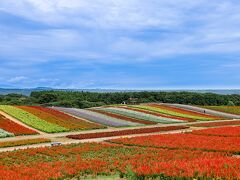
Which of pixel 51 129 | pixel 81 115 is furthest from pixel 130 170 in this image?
pixel 81 115

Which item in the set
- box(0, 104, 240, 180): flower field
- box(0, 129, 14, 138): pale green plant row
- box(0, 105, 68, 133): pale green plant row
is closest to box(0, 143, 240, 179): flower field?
box(0, 104, 240, 180): flower field

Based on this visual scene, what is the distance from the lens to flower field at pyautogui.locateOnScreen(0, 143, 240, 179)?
47.0ft

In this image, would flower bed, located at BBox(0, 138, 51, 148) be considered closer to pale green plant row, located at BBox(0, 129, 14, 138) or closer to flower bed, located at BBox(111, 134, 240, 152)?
pale green plant row, located at BBox(0, 129, 14, 138)

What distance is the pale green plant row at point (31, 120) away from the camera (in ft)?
127

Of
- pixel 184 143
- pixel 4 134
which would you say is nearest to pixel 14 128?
pixel 4 134

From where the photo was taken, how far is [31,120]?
1694 inches

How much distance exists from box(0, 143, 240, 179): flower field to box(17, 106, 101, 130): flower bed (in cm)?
1446

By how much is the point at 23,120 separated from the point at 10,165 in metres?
23.6

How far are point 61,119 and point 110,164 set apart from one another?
27.8m

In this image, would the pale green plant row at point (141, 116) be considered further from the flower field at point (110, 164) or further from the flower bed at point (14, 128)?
the flower field at point (110, 164)

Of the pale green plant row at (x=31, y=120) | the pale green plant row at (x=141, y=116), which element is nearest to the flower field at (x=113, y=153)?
the pale green plant row at (x=31, y=120)

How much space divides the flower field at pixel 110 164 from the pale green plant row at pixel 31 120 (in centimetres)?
1218

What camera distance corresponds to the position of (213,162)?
51.6ft

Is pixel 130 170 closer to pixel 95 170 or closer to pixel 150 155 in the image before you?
pixel 95 170
